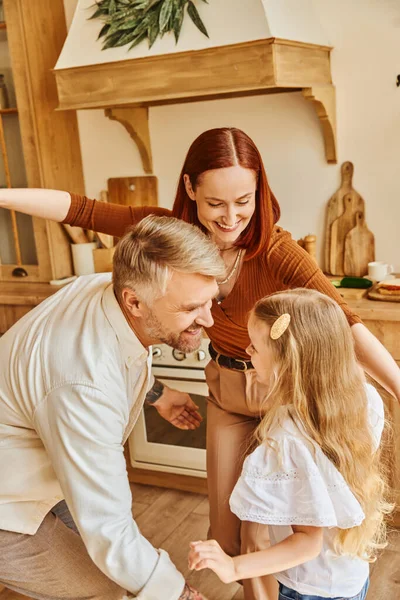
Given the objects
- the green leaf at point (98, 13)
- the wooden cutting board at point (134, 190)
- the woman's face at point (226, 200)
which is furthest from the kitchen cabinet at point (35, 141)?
the woman's face at point (226, 200)

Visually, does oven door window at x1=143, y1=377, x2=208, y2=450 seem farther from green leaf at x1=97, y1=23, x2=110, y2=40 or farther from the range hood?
green leaf at x1=97, y1=23, x2=110, y2=40

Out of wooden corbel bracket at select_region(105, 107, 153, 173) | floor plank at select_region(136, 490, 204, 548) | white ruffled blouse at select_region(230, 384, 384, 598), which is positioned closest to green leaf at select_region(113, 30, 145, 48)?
wooden corbel bracket at select_region(105, 107, 153, 173)

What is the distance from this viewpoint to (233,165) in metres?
1.67

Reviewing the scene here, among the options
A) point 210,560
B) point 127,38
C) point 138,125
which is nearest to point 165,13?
point 127,38

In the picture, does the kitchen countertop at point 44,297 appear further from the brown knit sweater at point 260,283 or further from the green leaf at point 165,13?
the green leaf at point 165,13

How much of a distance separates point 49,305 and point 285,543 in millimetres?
788

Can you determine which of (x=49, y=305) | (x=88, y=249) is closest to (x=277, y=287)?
(x=49, y=305)

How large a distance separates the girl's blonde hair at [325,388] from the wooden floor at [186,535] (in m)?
1.00

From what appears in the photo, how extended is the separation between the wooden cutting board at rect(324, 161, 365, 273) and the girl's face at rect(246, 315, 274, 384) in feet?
4.71

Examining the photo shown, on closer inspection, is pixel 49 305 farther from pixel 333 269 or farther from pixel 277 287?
pixel 333 269

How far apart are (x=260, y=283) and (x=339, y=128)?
1.18 m

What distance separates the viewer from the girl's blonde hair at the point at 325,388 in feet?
4.47

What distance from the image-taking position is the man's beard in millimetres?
1497

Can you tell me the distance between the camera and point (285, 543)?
1.35 metres
